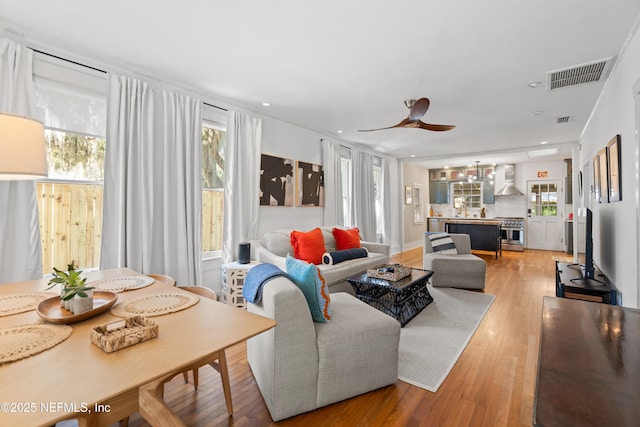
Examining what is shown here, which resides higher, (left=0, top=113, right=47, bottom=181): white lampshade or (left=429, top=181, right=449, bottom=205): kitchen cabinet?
(left=429, top=181, right=449, bottom=205): kitchen cabinet

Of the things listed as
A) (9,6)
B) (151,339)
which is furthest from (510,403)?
(9,6)

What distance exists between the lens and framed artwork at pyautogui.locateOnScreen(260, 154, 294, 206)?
14.7 ft

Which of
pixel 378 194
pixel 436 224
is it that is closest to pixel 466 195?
pixel 436 224

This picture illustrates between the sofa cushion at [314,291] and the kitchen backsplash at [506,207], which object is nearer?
the sofa cushion at [314,291]

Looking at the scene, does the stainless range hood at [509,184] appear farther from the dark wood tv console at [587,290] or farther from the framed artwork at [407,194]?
the dark wood tv console at [587,290]

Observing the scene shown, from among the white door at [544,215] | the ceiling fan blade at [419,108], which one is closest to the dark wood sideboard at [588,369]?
the ceiling fan blade at [419,108]

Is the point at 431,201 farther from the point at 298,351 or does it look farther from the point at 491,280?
the point at 298,351

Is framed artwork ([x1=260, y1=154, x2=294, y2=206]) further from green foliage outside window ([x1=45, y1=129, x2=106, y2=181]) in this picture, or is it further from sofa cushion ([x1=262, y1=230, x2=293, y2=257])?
green foliage outside window ([x1=45, y1=129, x2=106, y2=181])

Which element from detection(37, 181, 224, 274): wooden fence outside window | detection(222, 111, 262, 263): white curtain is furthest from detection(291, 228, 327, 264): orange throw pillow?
detection(37, 181, 224, 274): wooden fence outside window

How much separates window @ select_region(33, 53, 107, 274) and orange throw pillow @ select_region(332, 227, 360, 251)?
9.68 ft

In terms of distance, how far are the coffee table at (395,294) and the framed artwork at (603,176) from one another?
2.01 meters

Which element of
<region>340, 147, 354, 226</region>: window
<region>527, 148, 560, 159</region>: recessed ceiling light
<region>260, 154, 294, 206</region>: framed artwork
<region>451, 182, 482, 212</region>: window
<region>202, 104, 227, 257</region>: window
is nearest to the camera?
<region>202, 104, 227, 257</region>: window

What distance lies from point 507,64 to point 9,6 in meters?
4.17

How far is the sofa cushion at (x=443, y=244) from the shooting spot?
4.71 metres
